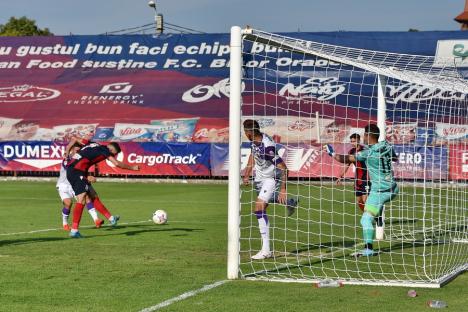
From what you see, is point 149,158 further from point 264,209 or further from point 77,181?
point 264,209

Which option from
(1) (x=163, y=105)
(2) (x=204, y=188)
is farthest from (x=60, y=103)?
(2) (x=204, y=188)

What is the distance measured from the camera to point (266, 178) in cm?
1294

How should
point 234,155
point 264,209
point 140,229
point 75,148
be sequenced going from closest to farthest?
point 234,155 → point 264,209 → point 140,229 → point 75,148

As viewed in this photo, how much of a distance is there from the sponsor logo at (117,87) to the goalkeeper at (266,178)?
110 ft

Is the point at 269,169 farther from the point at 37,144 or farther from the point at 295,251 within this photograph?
the point at 37,144

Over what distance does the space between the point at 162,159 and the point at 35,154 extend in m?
6.17

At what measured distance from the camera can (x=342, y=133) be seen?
37.5 meters

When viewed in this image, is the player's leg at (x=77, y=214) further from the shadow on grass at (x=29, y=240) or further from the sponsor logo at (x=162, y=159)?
the sponsor logo at (x=162, y=159)

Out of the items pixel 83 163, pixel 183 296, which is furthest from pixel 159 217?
pixel 183 296

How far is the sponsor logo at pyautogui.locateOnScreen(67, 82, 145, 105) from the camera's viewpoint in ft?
149

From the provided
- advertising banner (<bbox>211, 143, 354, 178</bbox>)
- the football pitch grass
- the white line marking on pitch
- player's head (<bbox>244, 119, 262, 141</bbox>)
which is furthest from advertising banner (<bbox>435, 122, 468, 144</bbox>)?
advertising banner (<bbox>211, 143, 354, 178</bbox>)

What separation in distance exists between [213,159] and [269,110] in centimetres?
376

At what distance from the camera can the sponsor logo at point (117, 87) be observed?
46125 mm

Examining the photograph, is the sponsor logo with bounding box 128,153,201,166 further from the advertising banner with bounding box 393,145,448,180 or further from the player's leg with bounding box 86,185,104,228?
the player's leg with bounding box 86,185,104,228
